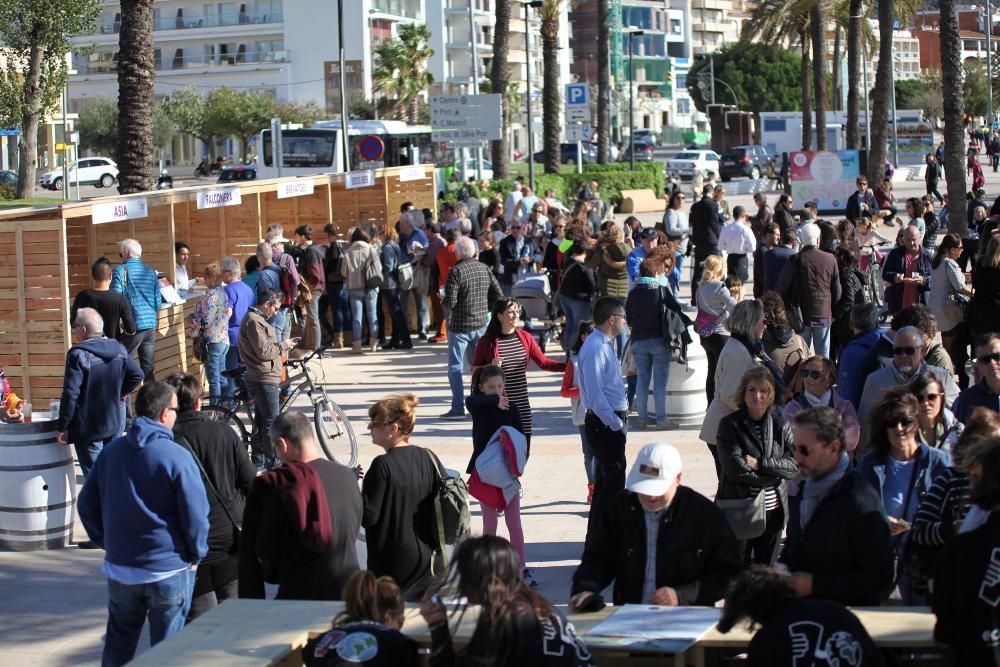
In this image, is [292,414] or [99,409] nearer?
[292,414]

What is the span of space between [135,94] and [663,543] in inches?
603

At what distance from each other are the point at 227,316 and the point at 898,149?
2152 inches

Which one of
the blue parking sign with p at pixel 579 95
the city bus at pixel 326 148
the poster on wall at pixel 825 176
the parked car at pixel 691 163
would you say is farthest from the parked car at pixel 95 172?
the poster on wall at pixel 825 176

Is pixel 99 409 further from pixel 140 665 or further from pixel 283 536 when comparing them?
pixel 140 665

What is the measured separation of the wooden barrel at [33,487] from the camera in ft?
31.7

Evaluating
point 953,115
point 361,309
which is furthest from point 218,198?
point 953,115

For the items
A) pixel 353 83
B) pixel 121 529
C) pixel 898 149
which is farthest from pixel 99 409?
pixel 353 83

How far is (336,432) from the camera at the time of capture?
11.9m

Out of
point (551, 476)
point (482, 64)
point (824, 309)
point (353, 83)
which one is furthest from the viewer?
point (482, 64)

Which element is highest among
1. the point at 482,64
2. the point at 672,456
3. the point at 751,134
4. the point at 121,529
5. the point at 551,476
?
the point at 482,64

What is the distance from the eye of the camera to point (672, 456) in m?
5.52

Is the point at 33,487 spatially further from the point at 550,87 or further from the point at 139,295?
the point at 550,87

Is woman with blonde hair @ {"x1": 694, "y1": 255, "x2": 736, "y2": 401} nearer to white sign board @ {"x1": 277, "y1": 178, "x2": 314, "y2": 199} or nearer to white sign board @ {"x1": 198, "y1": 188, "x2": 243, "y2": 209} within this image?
white sign board @ {"x1": 198, "y1": 188, "x2": 243, "y2": 209}

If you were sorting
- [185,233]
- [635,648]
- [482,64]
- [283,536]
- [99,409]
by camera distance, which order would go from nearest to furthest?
[635,648]
[283,536]
[99,409]
[185,233]
[482,64]
